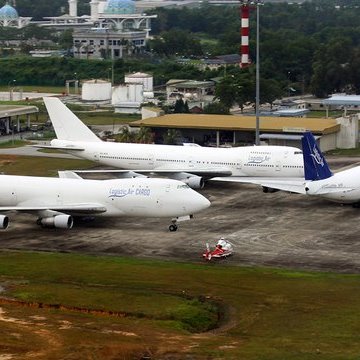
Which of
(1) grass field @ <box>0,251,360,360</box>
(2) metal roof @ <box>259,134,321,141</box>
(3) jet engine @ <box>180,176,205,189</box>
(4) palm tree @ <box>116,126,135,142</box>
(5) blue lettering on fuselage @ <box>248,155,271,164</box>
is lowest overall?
(1) grass field @ <box>0,251,360,360</box>

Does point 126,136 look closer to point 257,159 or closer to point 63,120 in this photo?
point 63,120

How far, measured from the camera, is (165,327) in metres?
52.6

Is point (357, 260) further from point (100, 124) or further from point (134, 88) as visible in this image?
point (134, 88)

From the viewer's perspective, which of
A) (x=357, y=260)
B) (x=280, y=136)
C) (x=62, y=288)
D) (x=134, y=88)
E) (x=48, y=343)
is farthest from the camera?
(x=134, y=88)

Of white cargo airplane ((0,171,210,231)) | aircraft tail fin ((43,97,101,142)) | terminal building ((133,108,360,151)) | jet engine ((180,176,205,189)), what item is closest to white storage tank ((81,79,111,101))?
terminal building ((133,108,360,151))

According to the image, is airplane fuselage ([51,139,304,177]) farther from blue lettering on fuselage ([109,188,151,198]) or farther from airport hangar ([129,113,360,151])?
airport hangar ([129,113,360,151])

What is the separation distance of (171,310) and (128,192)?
68.5ft

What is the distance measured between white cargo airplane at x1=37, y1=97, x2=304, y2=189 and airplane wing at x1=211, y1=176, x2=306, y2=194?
0.45 m

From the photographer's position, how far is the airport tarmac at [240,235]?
6842 centimetres

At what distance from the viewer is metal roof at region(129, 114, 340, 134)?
119625 mm

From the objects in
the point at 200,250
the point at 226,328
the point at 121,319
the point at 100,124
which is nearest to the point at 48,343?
the point at 121,319

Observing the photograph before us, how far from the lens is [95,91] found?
610ft

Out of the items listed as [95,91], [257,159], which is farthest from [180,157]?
[95,91]

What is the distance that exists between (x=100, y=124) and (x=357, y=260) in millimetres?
88862
